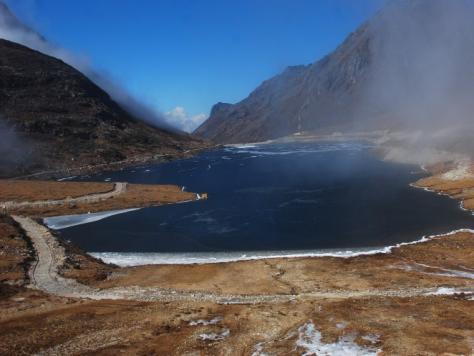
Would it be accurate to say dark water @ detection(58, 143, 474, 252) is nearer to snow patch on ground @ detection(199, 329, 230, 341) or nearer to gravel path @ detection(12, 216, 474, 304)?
gravel path @ detection(12, 216, 474, 304)

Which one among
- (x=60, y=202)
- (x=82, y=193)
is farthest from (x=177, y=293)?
(x=82, y=193)

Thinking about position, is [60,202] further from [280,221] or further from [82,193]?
[280,221]

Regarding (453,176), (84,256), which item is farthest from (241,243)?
(453,176)

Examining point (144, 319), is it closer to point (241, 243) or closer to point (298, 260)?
point (298, 260)

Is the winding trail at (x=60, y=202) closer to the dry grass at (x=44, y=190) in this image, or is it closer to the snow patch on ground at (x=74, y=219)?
the dry grass at (x=44, y=190)

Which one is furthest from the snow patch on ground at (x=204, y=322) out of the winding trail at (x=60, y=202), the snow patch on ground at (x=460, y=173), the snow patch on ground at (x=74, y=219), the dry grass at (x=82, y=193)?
the snow patch on ground at (x=460, y=173)

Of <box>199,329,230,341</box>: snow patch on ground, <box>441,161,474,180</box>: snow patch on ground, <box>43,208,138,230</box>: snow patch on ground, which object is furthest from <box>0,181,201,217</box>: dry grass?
<box>199,329,230,341</box>: snow patch on ground
